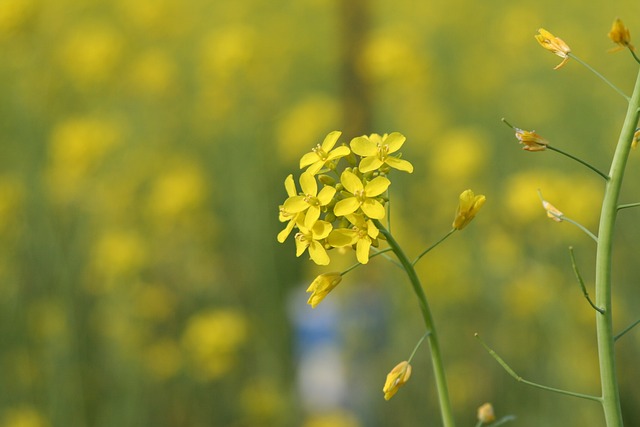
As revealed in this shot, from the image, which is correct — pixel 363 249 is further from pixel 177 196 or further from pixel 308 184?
pixel 177 196

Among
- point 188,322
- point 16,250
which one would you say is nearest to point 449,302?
point 188,322

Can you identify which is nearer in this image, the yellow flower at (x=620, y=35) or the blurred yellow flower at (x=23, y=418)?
the yellow flower at (x=620, y=35)

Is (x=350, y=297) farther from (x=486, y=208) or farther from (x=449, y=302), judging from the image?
(x=486, y=208)

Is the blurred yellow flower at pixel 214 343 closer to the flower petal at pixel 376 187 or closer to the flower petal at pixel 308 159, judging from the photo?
the flower petal at pixel 308 159

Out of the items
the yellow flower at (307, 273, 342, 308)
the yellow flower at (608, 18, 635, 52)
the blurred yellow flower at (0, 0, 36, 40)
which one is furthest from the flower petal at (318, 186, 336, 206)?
the blurred yellow flower at (0, 0, 36, 40)

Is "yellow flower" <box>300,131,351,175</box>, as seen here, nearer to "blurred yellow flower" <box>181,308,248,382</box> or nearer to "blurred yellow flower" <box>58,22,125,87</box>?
"blurred yellow flower" <box>181,308,248,382</box>

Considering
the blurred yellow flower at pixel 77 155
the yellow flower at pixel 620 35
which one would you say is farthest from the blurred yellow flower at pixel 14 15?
the yellow flower at pixel 620 35

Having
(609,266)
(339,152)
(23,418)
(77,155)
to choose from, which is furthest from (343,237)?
(77,155)
